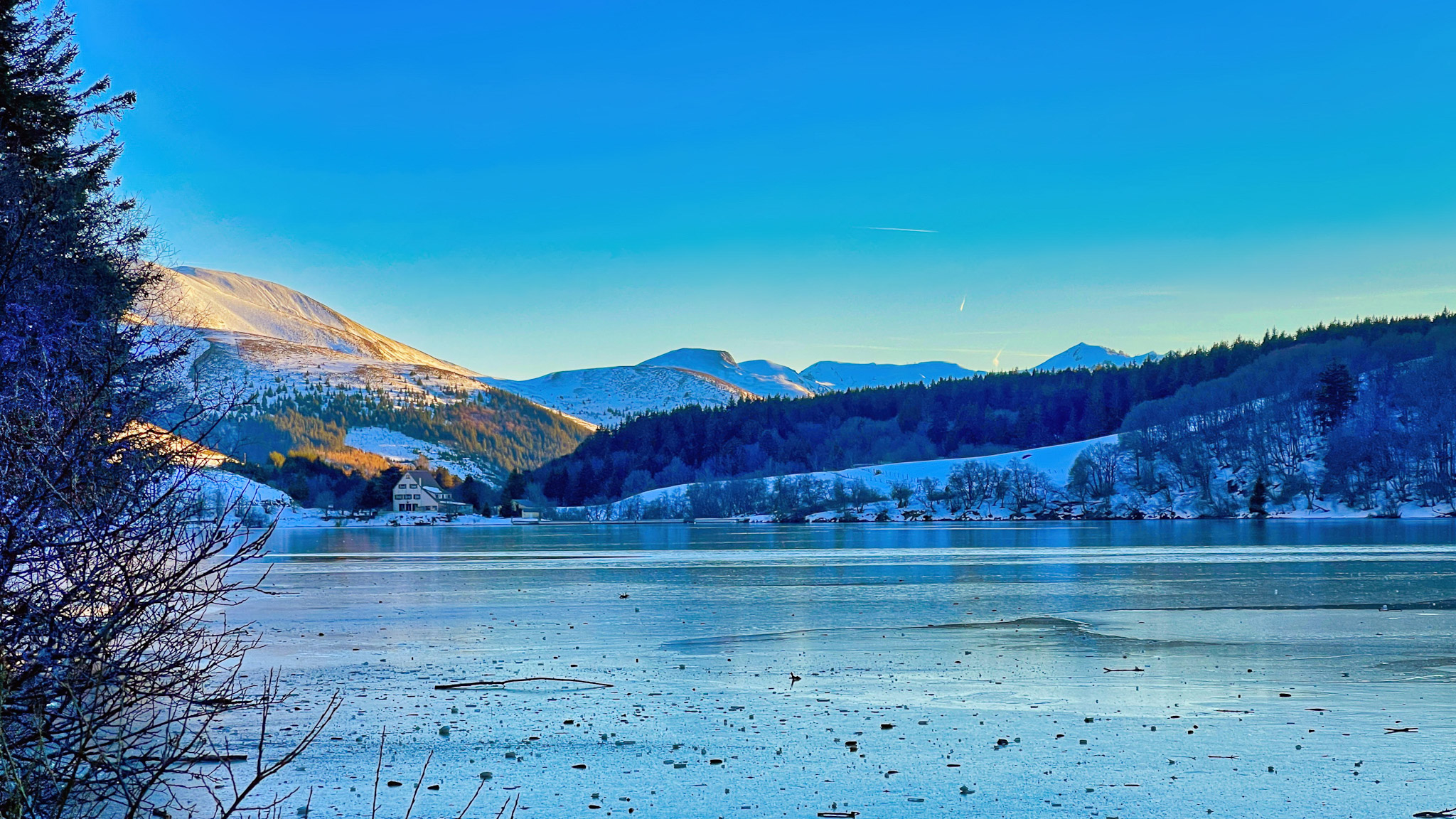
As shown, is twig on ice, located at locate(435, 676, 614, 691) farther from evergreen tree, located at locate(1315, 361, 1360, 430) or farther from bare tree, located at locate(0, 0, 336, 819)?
evergreen tree, located at locate(1315, 361, 1360, 430)

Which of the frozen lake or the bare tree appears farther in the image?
the frozen lake

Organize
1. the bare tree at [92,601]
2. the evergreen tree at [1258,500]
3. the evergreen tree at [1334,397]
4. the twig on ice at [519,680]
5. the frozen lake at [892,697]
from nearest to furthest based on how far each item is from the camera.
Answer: the bare tree at [92,601]
the frozen lake at [892,697]
the twig on ice at [519,680]
the evergreen tree at [1258,500]
the evergreen tree at [1334,397]

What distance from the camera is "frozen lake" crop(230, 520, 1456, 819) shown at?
36.0 ft

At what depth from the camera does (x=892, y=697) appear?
15961 mm

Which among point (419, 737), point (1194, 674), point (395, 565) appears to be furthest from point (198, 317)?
point (395, 565)

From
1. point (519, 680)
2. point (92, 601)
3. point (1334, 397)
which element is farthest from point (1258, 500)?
point (92, 601)

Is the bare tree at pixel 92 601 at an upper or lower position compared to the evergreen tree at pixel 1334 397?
lower

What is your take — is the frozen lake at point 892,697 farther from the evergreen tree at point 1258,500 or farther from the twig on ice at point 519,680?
the evergreen tree at point 1258,500

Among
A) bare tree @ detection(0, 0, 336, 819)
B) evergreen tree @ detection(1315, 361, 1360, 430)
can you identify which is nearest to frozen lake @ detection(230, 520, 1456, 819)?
bare tree @ detection(0, 0, 336, 819)

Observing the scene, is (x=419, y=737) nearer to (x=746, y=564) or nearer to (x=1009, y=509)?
(x=746, y=564)

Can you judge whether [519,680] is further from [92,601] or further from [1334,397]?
[1334,397]

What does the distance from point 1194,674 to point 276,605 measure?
24.3 metres

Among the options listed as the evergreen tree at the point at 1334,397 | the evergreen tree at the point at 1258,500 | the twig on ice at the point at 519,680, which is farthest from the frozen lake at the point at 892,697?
the evergreen tree at the point at 1334,397

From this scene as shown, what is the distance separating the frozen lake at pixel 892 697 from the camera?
10977 mm
